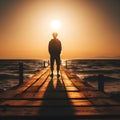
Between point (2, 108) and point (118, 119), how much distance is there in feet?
7.89

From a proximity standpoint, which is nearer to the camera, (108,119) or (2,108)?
(108,119)

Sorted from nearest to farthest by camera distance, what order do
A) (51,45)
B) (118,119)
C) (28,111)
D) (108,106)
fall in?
1. (118,119)
2. (28,111)
3. (108,106)
4. (51,45)

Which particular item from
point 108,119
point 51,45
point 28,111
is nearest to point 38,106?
point 28,111

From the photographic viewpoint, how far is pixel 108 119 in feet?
17.2

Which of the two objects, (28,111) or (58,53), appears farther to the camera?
(58,53)

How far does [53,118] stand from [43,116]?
18 centimetres

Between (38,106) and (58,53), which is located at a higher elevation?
(58,53)

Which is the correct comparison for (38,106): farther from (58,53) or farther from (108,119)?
(58,53)

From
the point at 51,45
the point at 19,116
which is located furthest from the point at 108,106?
the point at 51,45

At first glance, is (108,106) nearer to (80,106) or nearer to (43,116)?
(80,106)

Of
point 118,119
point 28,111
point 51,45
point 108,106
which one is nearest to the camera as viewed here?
point 118,119

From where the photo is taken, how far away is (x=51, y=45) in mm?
14148

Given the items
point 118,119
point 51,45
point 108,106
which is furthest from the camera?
point 51,45

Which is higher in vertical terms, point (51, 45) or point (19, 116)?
point (51, 45)
